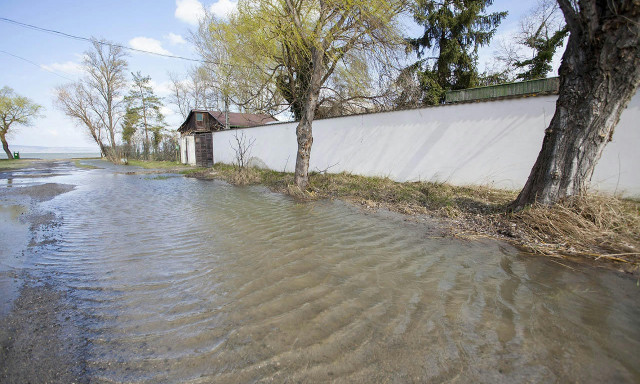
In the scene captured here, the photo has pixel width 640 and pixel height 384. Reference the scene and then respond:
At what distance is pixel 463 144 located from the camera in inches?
271

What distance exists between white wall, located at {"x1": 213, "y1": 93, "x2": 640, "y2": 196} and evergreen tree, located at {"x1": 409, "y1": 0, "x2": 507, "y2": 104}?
5.48m

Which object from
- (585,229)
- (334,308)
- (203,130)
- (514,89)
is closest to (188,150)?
(203,130)

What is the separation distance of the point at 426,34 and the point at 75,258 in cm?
1644

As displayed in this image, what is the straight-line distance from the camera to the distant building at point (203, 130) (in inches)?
709

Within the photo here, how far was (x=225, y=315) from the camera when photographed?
1986mm

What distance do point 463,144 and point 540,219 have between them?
144 inches

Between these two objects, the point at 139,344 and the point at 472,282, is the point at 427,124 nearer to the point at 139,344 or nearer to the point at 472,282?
the point at 472,282

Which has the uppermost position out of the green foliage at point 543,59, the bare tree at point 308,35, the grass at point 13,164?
the green foliage at point 543,59

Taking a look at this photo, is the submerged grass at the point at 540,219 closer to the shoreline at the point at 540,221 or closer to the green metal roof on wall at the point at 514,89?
the shoreline at the point at 540,221

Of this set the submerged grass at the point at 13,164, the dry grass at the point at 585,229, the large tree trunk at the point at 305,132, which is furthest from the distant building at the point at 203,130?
the dry grass at the point at 585,229

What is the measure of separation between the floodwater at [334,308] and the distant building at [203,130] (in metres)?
12.4

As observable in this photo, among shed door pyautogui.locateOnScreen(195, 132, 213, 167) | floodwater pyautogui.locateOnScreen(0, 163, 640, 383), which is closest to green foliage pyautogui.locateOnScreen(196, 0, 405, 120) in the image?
floodwater pyautogui.locateOnScreen(0, 163, 640, 383)

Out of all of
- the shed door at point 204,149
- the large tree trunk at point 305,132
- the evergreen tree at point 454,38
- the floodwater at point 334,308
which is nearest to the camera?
the floodwater at point 334,308

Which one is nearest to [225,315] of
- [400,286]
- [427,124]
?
[400,286]
